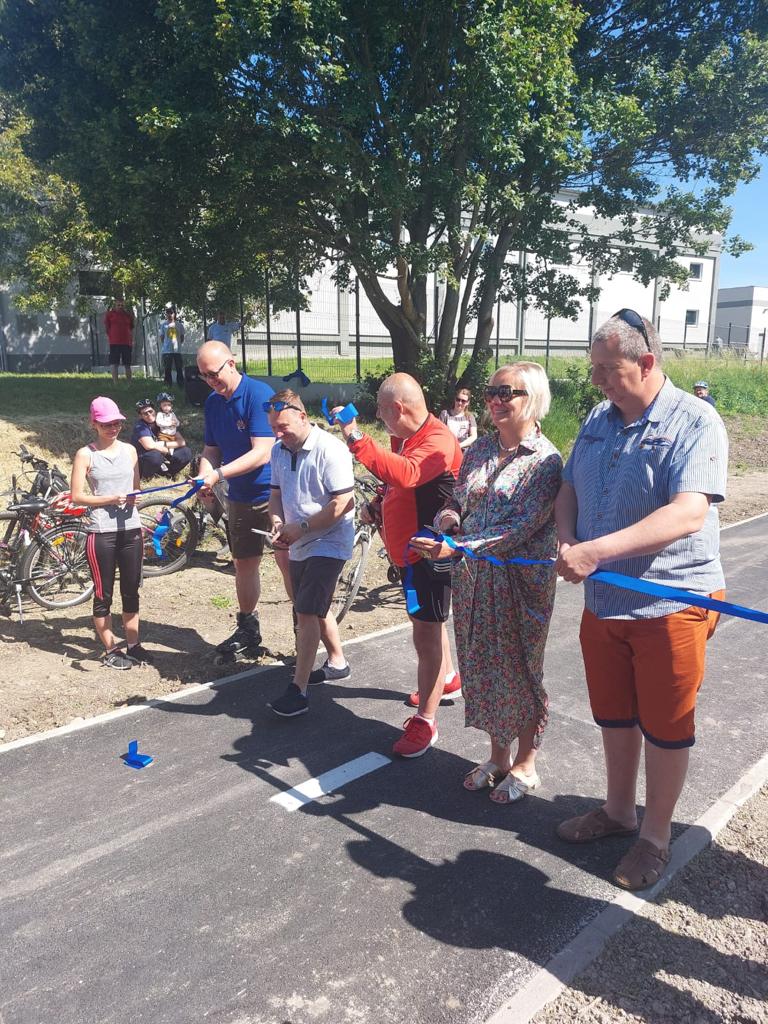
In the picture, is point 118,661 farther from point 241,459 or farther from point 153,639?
point 241,459

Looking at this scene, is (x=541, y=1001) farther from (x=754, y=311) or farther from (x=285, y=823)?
(x=754, y=311)

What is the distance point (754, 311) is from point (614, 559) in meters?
65.3

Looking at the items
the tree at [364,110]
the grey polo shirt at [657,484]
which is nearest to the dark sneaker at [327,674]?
the grey polo shirt at [657,484]

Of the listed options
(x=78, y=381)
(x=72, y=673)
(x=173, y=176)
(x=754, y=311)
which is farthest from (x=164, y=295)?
(x=754, y=311)

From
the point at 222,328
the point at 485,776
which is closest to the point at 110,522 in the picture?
the point at 485,776

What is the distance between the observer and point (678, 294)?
42375 mm

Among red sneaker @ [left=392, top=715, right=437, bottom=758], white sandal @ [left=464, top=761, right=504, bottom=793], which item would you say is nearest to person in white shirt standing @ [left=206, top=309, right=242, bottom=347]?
red sneaker @ [left=392, top=715, right=437, bottom=758]

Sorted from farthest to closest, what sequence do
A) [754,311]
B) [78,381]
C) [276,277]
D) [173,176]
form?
1. [754,311]
2. [78,381]
3. [276,277]
4. [173,176]

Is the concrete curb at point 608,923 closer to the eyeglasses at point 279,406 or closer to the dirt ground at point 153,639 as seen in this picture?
the eyeglasses at point 279,406

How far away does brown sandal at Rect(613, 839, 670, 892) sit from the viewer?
2.97 meters

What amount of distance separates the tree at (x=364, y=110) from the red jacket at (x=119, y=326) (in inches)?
128

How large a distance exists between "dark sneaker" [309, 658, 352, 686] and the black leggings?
139 centimetres

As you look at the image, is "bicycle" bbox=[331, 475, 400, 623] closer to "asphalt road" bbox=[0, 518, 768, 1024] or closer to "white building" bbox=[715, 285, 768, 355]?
"asphalt road" bbox=[0, 518, 768, 1024]

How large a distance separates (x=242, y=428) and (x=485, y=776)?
9.26 feet
